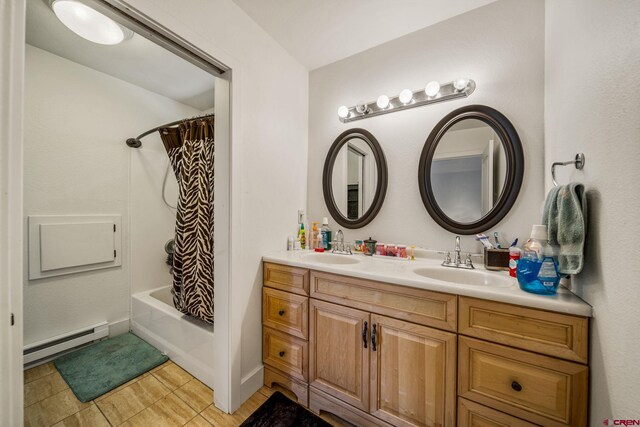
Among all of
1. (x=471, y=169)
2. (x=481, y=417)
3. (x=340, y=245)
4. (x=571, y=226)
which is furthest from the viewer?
(x=340, y=245)

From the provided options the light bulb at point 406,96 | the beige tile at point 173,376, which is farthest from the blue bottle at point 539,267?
the beige tile at point 173,376

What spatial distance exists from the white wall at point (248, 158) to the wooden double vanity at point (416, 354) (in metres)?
0.16

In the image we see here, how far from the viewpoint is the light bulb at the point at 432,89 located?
1.43m

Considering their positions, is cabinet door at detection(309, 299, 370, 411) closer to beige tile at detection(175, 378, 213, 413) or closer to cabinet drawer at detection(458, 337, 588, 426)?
cabinet drawer at detection(458, 337, 588, 426)

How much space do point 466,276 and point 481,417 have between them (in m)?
0.60

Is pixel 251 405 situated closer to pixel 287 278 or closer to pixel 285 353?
pixel 285 353

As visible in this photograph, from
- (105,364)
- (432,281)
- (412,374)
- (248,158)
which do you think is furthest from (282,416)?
(248,158)

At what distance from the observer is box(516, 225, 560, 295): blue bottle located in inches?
Result: 33.6

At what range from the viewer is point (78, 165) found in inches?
74.5

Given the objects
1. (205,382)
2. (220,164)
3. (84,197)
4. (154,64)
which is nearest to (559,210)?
(220,164)

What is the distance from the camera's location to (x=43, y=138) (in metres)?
1.73

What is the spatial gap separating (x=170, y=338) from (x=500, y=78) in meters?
2.91

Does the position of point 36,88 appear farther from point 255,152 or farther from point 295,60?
point 295,60

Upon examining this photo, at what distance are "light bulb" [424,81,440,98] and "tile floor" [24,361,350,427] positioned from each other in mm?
2056
